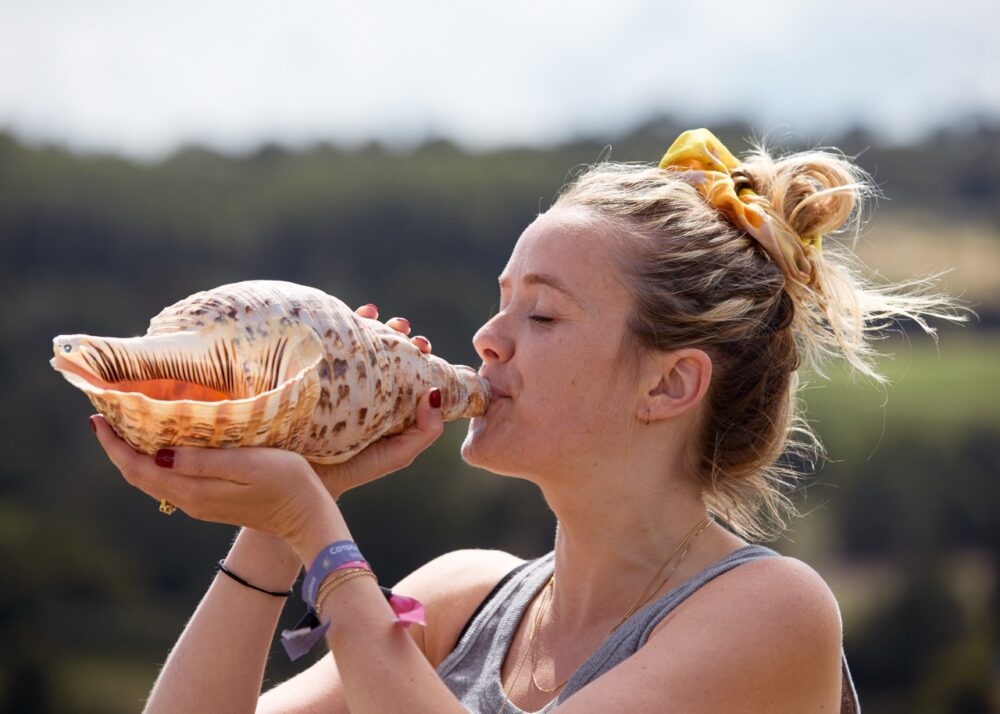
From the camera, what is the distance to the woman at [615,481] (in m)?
1.96

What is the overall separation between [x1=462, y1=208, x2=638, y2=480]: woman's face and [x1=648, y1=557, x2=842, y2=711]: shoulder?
15.5 inches

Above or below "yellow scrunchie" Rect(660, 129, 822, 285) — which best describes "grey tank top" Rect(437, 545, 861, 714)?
below

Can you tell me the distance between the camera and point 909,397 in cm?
933

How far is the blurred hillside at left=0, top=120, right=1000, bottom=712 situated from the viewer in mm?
7746

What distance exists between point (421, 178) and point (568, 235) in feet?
28.2

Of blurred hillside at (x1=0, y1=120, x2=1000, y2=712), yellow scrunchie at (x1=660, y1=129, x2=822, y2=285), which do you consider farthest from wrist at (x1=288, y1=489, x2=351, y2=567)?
blurred hillside at (x1=0, y1=120, x2=1000, y2=712)

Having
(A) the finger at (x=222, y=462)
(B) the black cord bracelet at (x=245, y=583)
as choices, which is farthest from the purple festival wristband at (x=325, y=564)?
(B) the black cord bracelet at (x=245, y=583)

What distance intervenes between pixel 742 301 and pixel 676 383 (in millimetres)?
223

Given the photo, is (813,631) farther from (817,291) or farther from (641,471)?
(817,291)

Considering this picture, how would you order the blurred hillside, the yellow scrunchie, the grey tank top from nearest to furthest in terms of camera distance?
the grey tank top, the yellow scrunchie, the blurred hillside

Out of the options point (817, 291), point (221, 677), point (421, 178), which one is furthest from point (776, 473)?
point (421, 178)

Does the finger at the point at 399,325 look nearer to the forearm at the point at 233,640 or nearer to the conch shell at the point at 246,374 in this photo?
the conch shell at the point at 246,374

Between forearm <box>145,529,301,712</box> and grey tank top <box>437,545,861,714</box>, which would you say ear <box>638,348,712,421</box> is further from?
forearm <box>145,529,301,712</box>

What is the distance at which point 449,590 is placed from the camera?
2564 millimetres
